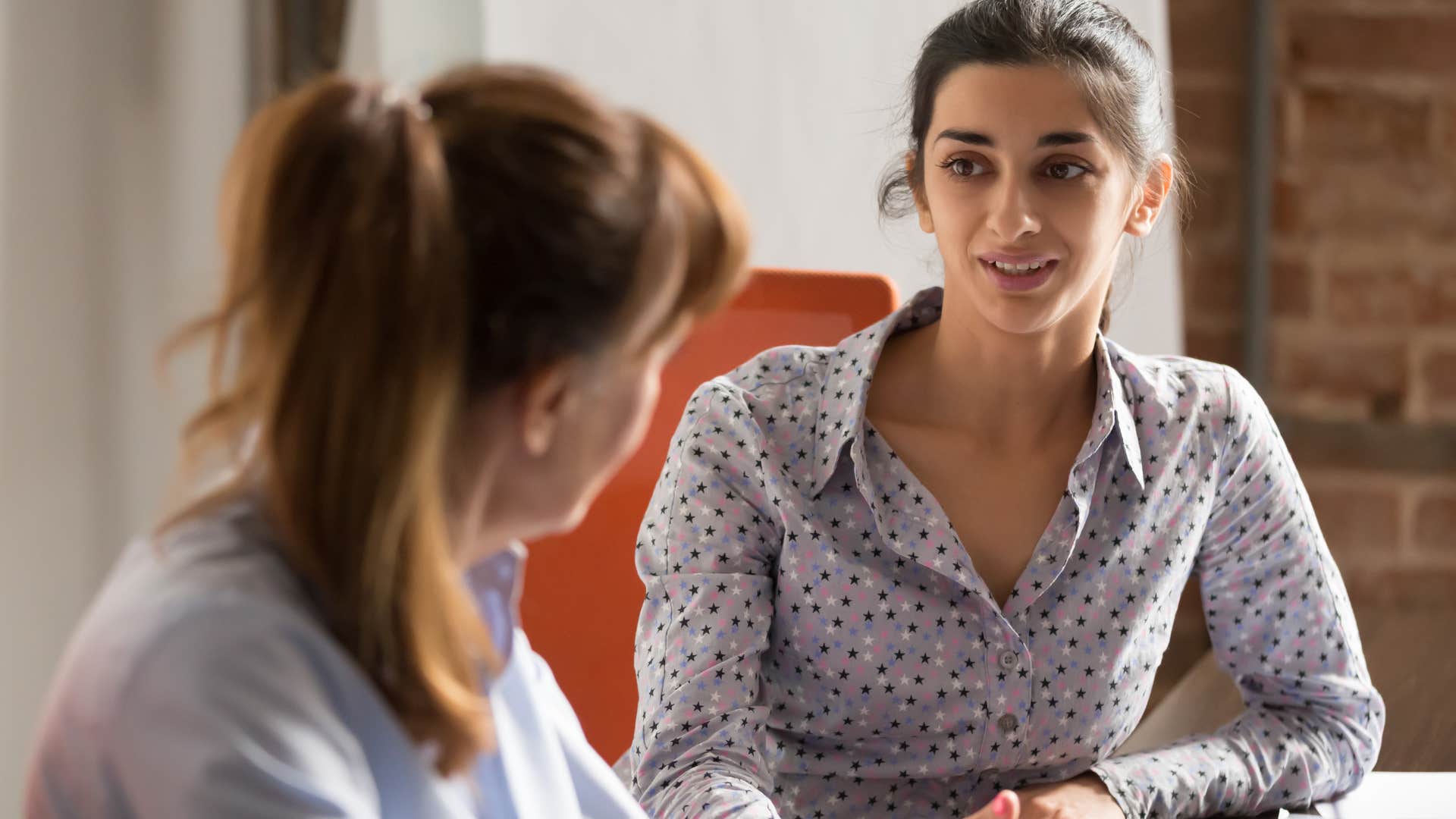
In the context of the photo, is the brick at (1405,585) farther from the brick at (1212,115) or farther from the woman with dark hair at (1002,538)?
the woman with dark hair at (1002,538)

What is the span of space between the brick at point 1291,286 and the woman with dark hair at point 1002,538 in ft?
4.16

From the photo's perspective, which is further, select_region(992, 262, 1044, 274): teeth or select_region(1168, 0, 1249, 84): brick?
select_region(1168, 0, 1249, 84): brick

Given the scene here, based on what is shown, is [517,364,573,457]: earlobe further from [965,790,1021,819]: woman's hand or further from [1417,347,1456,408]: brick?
[1417,347,1456,408]: brick

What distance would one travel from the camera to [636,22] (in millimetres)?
2053

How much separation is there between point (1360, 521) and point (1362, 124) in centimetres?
62

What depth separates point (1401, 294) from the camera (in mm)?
2346

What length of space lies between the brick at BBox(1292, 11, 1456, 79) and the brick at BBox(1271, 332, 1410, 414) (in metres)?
0.42

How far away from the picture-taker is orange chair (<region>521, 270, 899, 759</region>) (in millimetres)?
1256

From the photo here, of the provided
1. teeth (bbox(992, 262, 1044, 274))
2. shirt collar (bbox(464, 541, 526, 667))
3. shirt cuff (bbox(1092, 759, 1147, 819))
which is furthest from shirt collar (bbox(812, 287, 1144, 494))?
shirt collar (bbox(464, 541, 526, 667))

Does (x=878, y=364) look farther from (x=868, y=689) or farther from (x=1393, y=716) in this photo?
(x=1393, y=716)

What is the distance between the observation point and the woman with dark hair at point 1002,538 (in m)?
1.07

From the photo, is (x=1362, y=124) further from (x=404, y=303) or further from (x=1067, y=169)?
(x=404, y=303)

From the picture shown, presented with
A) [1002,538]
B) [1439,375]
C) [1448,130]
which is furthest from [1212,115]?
[1002,538]

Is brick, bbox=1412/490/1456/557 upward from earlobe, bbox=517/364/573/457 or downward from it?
downward
